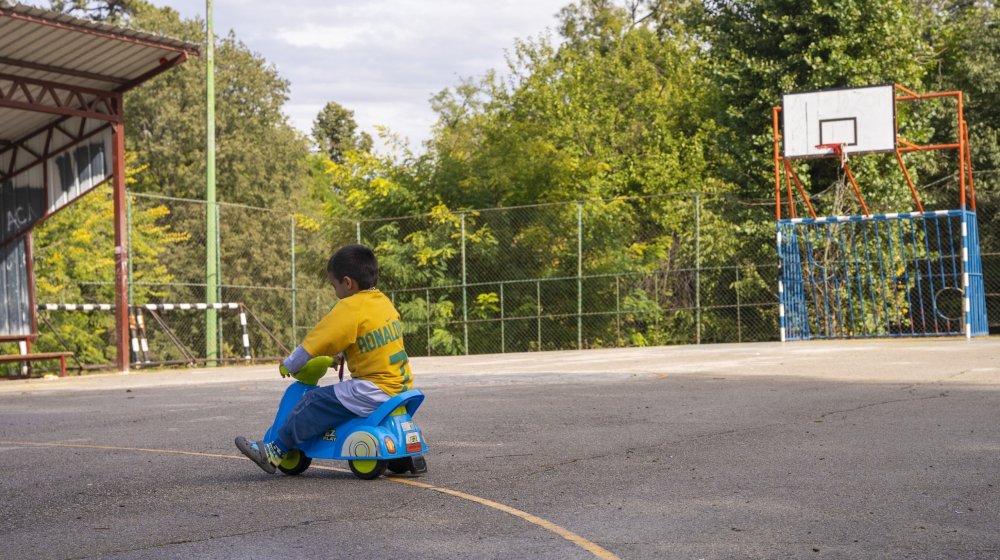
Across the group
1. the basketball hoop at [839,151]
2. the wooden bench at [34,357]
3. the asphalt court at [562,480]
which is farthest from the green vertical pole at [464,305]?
the asphalt court at [562,480]

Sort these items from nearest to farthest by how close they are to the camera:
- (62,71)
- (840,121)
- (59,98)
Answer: (62,71), (59,98), (840,121)

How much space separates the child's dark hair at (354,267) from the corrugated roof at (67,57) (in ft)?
38.2

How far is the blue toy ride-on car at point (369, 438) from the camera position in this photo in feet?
20.6

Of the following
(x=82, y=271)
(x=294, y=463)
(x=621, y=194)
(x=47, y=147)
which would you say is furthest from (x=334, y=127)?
(x=294, y=463)

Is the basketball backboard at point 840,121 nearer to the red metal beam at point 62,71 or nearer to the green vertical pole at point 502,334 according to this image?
the green vertical pole at point 502,334

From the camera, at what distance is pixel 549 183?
32.8 meters

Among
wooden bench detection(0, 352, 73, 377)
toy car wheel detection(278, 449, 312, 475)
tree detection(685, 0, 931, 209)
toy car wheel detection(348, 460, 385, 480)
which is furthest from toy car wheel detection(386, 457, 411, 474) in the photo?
tree detection(685, 0, 931, 209)

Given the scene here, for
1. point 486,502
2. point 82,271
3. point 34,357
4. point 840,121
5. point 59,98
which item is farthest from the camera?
point 82,271

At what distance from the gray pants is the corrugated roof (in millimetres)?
11885

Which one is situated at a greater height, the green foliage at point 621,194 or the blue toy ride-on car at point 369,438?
the green foliage at point 621,194

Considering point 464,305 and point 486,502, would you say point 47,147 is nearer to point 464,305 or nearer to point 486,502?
point 464,305

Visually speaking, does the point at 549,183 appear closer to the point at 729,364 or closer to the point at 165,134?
the point at 729,364

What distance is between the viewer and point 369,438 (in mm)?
6273

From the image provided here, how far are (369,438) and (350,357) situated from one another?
0.44 m
